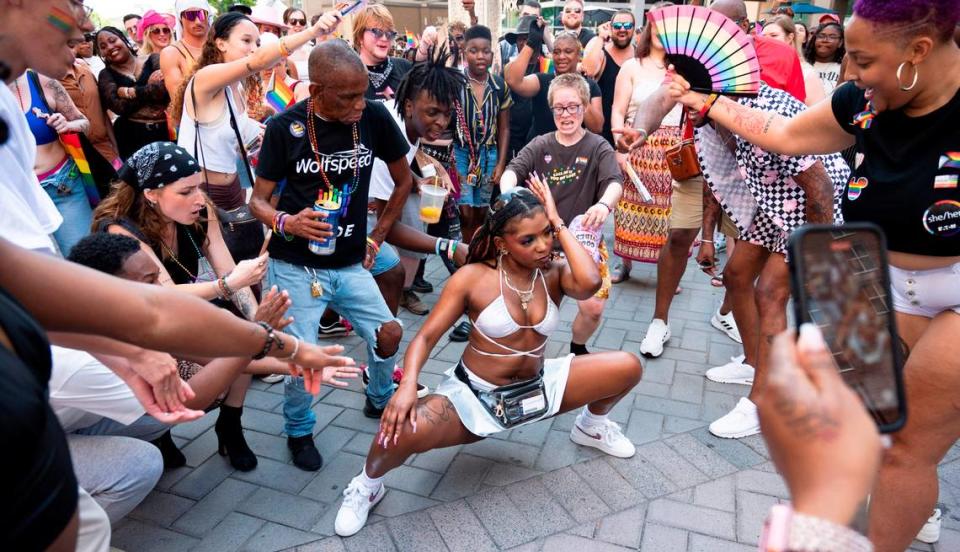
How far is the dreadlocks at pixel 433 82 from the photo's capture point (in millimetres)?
4027

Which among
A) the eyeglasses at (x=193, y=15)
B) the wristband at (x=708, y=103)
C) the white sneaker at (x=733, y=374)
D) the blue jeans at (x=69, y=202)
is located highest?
the eyeglasses at (x=193, y=15)

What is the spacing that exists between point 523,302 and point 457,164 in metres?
2.44

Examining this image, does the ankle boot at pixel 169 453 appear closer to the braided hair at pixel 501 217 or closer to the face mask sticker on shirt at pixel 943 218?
the braided hair at pixel 501 217

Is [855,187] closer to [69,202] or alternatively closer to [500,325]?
[500,325]

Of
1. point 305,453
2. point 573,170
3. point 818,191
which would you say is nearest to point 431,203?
point 573,170

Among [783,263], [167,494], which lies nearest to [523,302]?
[783,263]

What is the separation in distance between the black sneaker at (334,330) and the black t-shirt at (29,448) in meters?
3.63

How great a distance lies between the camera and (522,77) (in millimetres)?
6039

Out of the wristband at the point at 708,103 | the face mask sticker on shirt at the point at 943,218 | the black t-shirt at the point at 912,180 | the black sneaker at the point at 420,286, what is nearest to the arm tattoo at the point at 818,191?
the wristband at the point at 708,103

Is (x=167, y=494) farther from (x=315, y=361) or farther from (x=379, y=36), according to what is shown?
(x=379, y=36)

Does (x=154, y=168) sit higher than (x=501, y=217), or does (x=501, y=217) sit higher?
(x=154, y=168)

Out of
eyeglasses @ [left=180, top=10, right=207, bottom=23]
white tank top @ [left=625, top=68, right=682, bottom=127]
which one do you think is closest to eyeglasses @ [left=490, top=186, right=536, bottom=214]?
white tank top @ [left=625, top=68, right=682, bottom=127]

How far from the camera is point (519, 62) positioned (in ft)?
19.5

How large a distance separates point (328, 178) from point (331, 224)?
0.23 meters
